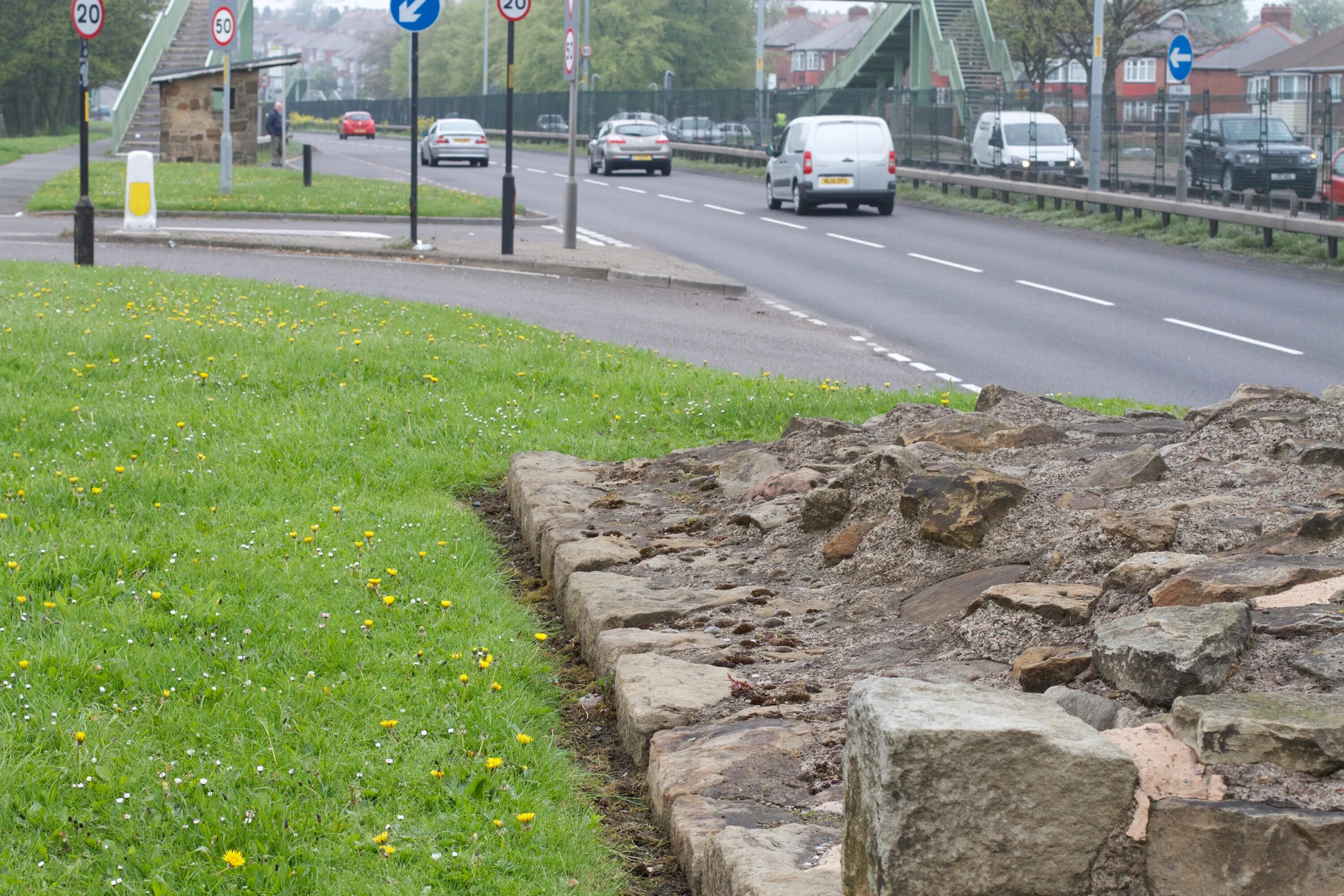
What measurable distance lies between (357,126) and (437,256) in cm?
6400

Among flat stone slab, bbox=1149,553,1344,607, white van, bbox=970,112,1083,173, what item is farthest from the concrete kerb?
white van, bbox=970,112,1083,173

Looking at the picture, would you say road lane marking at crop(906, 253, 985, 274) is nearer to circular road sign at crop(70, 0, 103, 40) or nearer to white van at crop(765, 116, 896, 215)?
white van at crop(765, 116, 896, 215)

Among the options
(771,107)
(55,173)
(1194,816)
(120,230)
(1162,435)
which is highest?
(771,107)

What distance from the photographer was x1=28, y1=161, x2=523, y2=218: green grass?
2536cm

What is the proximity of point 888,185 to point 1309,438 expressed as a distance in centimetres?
2400

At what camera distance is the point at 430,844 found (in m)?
3.52

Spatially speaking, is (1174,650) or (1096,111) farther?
(1096,111)

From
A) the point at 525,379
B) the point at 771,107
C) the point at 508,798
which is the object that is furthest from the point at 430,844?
the point at 771,107

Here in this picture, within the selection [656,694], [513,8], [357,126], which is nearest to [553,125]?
[357,126]

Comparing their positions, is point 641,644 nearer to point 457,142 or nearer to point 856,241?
point 856,241

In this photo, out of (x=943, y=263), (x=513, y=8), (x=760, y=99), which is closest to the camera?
(x=513, y=8)

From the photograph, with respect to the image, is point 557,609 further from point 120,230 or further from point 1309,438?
point 120,230

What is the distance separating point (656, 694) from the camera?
4156mm

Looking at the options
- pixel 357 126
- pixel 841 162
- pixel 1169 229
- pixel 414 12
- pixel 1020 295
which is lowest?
pixel 1020 295
